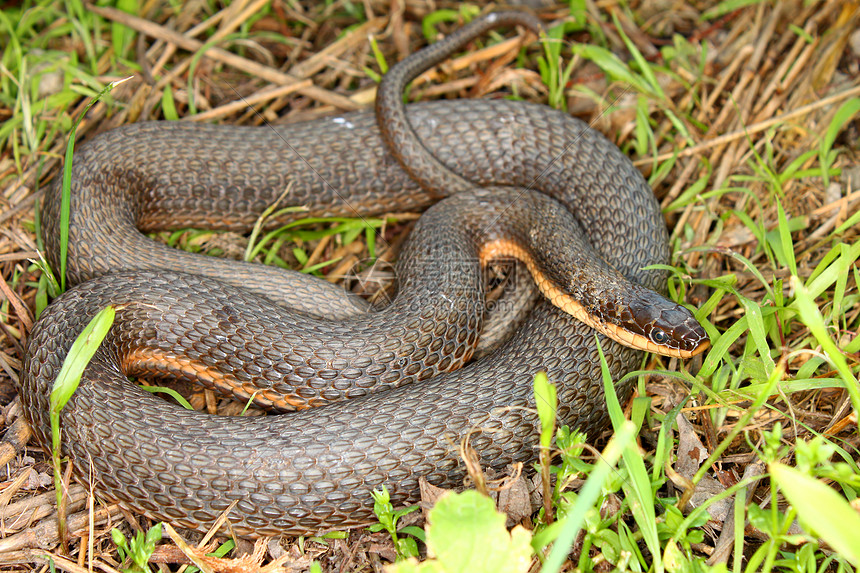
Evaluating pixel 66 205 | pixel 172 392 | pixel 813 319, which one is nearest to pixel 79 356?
pixel 172 392

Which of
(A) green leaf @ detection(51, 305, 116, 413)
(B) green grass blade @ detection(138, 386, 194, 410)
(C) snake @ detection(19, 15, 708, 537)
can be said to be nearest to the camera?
(A) green leaf @ detection(51, 305, 116, 413)

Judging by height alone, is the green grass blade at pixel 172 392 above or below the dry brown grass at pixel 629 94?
below

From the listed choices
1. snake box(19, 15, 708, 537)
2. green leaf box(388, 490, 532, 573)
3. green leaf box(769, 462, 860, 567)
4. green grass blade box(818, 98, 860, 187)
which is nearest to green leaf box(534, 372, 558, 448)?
green leaf box(388, 490, 532, 573)

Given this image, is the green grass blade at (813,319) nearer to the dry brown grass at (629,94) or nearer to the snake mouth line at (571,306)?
the snake mouth line at (571,306)

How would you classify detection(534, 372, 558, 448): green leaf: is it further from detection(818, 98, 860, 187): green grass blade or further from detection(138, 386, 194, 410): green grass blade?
detection(818, 98, 860, 187): green grass blade

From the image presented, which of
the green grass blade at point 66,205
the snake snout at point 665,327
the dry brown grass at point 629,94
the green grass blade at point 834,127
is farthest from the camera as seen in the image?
the green grass blade at point 834,127

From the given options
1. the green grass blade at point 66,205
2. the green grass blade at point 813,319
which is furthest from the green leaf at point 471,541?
the green grass blade at point 66,205

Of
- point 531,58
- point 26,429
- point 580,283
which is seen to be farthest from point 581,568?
point 531,58
